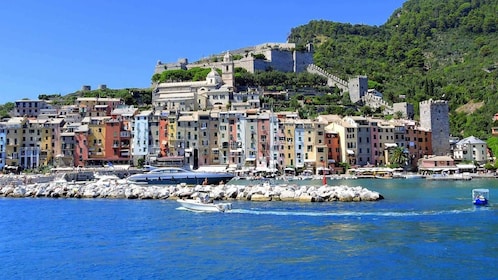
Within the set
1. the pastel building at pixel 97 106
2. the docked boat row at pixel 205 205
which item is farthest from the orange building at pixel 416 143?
the docked boat row at pixel 205 205

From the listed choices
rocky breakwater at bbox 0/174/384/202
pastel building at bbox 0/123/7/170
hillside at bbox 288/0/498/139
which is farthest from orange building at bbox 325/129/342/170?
pastel building at bbox 0/123/7/170

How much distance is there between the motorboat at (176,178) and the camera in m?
50.2

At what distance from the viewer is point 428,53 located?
419 feet

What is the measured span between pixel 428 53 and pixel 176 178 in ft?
303

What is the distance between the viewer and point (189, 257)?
62.8ft

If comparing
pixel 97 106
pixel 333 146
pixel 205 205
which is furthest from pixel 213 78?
pixel 205 205

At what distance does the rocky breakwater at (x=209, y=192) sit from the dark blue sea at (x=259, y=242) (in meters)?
2.17

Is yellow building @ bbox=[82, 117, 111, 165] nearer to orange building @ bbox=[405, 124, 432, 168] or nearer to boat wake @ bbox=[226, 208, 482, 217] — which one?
orange building @ bbox=[405, 124, 432, 168]

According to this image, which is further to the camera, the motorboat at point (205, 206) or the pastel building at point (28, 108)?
the pastel building at point (28, 108)

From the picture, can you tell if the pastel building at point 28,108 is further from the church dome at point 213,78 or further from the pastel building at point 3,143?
the church dome at point 213,78

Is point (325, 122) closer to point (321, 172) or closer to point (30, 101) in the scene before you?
point (321, 172)

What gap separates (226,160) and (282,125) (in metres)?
7.96

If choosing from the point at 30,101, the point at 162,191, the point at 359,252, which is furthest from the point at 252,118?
the point at 359,252

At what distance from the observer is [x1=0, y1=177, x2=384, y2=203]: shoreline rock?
118 ft
